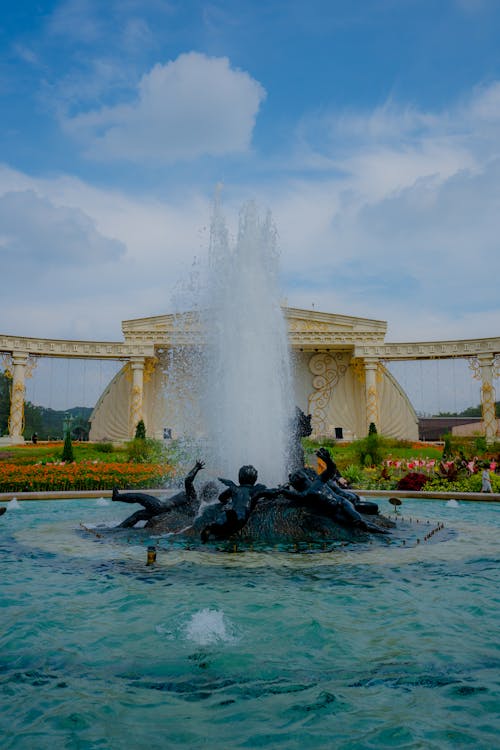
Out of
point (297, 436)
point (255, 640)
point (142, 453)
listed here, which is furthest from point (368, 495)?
point (142, 453)

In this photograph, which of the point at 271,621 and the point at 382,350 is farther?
the point at 382,350

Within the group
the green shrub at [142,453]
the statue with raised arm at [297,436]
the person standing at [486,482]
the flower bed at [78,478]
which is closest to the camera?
the statue with raised arm at [297,436]

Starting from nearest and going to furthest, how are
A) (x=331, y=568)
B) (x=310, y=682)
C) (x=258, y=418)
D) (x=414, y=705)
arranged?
(x=414, y=705)
(x=310, y=682)
(x=331, y=568)
(x=258, y=418)

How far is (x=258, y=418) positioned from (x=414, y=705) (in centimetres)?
721

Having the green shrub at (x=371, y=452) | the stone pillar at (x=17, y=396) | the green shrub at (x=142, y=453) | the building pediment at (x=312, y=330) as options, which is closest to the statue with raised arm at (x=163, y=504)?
the green shrub at (x=371, y=452)

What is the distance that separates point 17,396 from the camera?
34281 mm

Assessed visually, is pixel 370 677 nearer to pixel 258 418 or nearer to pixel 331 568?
pixel 331 568

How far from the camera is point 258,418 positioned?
10.1 metres

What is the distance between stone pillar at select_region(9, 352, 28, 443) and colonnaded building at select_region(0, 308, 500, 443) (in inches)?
2.3

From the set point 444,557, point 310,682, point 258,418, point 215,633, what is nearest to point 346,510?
point 444,557

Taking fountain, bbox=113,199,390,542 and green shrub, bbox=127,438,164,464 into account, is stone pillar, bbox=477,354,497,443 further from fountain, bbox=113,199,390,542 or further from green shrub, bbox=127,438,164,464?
fountain, bbox=113,199,390,542

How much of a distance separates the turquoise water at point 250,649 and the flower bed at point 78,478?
24.1ft

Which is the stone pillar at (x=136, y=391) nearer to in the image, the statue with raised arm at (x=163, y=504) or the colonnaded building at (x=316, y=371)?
the colonnaded building at (x=316, y=371)

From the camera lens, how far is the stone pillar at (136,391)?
36031 mm
